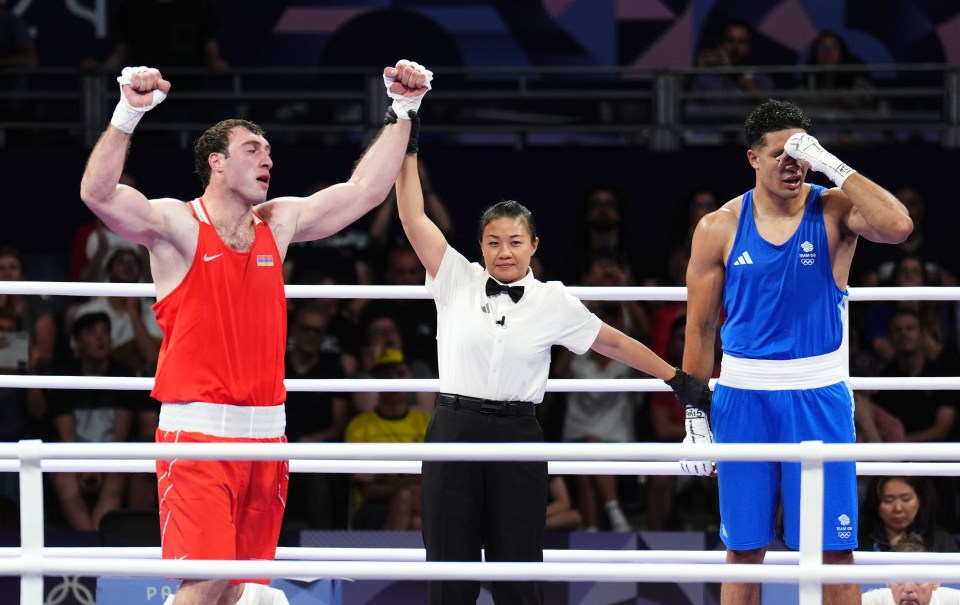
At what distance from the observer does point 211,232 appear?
3760 mm

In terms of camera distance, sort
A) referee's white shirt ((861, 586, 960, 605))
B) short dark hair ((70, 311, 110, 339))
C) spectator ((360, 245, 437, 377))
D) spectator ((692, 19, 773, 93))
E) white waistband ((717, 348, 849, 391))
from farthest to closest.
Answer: spectator ((692, 19, 773, 93)) → spectator ((360, 245, 437, 377)) → short dark hair ((70, 311, 110, 339)) → referee's white shirt ((861, 586, 960, 605)) → white waistband ((717, 348, 849, 391))

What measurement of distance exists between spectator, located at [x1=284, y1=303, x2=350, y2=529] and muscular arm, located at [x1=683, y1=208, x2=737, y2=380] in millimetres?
2867

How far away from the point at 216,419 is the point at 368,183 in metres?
0.89

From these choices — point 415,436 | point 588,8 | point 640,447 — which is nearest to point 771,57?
point 588,8

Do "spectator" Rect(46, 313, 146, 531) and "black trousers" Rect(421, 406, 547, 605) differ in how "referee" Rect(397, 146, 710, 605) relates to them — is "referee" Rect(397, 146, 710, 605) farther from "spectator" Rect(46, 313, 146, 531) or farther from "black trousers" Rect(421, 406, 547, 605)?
"spectator" Rect(46, 313, 146, 531)

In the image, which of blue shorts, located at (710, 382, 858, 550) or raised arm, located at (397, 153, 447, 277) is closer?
blue shorts, located at (710, 382, 858, 550)

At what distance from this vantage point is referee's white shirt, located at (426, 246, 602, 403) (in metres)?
3.87

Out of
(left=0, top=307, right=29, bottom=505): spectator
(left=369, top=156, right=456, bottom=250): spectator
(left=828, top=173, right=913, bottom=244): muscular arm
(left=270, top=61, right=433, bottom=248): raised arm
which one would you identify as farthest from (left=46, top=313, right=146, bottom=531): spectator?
(left=828, top=173, right=913, bottom=244): muscular arm

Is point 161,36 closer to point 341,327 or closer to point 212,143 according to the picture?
point 341,327

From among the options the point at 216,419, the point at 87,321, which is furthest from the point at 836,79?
the point at 216,419

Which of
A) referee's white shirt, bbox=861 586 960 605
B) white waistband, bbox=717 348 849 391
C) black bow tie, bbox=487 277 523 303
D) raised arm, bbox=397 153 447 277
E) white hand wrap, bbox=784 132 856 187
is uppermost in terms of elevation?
white hand wrap, bbox=784 132 856 187

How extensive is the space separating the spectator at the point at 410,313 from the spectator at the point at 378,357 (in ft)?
0.17

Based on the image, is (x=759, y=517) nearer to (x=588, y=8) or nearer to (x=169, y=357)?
(x=169, y=357)

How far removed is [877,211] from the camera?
3828 mm
